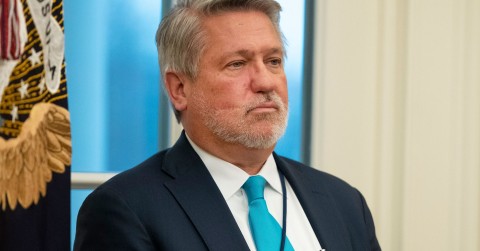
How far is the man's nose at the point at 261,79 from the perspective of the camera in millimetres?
2137

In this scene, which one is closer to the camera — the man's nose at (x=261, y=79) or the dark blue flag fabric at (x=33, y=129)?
the dark blue flag fabric at (x=33, y=129)

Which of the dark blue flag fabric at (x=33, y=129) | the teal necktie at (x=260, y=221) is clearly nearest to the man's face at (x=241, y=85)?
the teal necktie at (x=260, y=221)

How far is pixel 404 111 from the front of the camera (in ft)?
9.91

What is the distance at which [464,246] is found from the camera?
10.1 feet

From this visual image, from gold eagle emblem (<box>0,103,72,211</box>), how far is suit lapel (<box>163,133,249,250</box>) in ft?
0.91

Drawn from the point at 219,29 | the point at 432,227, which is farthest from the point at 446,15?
the point at 219,29

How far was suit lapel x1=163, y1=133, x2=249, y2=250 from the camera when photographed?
2047 mm

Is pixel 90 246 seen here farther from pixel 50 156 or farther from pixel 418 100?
pixel 418 100

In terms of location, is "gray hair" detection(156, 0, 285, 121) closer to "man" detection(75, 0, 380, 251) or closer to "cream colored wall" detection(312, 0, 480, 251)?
"man" detection(75, 0, 380, 251)

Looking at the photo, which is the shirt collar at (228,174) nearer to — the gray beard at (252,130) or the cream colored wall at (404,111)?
the gray beard at (252,130)

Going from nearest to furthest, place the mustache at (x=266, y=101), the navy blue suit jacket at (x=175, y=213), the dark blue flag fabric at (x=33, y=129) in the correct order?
1. the dark blue flag fabric at (x=33, y=129)
2. the navy blue suit jacket at (x=175, y=213)
3. the mustache at (x=266, y=101)

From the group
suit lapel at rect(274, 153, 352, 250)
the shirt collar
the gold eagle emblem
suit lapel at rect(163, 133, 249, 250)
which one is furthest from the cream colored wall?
the gold eagle emblem

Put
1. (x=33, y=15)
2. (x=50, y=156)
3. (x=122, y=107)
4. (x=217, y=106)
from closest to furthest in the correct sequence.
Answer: (x=33, y=15), (x=50, y=156), (x=217, y=106), (x=122, y=107)

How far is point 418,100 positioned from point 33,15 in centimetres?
157
